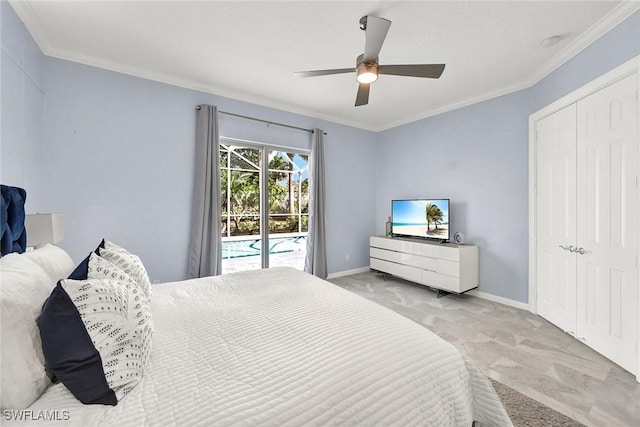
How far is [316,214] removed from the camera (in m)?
4.30

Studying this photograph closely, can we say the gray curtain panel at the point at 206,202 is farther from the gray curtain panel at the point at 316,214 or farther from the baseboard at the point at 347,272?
→ the baseboard at the point at 347,272

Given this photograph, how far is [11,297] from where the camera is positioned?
832 mm

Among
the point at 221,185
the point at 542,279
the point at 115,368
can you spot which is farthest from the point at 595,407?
the point at 221,185

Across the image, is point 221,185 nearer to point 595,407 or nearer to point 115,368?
point 115,368

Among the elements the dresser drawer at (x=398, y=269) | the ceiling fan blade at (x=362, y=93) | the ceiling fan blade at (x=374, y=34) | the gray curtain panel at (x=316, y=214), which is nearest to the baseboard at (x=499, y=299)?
the dresser drawer at (x=398, y=269)

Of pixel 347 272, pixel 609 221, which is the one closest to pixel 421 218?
pixel 347 272

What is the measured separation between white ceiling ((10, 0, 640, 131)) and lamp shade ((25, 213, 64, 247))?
1.67m

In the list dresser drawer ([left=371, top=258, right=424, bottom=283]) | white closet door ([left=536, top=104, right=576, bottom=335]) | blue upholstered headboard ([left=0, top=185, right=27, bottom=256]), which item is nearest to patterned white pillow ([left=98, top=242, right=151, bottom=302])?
blue upholstered headboard ([left=0, top=185, right=27, bottom=256])

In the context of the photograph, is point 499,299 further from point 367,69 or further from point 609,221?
point 367,69

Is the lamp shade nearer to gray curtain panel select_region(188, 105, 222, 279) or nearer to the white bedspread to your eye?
the white bedspread

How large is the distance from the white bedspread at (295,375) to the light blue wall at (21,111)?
1716mm

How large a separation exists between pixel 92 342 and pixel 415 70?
2.55m

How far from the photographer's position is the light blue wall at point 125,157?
2.69 m

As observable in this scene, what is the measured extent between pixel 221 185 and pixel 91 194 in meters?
1.37
